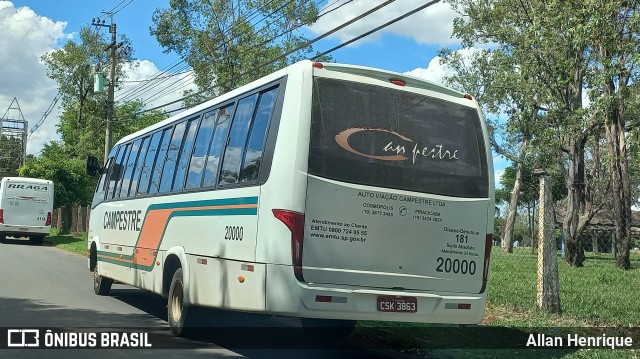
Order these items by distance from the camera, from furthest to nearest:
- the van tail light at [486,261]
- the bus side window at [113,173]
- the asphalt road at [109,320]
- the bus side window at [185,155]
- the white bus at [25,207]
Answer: the white bus at [25,207]
the bus side window at [113,173]
the bus side window at [185,155]
the asphalt road at [109,320]
the van tail light at [486,261]

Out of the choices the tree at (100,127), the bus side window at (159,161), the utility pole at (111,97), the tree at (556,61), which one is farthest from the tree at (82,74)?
the bus side window at (159,161)

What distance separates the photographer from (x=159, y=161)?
10172 millimetres

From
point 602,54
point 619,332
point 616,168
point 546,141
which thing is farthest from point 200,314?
point 616,168

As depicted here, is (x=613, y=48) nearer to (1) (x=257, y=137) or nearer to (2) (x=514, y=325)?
(2) (x=514, y=325)

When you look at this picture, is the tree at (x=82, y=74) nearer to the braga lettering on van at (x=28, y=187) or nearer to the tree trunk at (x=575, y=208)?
the braga lettering on van at (x=28, y=187)

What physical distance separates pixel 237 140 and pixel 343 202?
169 centimetres

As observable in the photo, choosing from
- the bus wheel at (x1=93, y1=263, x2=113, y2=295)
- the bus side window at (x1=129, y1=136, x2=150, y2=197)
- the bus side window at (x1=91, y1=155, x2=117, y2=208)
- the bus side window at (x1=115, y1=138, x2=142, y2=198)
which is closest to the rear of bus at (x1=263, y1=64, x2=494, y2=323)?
the bus side window at (x1=129, y1=136, x2=150, y2=197)

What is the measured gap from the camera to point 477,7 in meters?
28.6

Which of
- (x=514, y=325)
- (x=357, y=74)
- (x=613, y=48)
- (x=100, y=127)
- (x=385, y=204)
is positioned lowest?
(x=514, y=325)

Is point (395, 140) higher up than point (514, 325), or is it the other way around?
point (395, 140)

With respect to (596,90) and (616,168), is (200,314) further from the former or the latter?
(616,168)

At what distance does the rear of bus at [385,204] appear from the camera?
635 centimetres

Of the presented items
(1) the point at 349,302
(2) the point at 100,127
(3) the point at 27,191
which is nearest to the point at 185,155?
(1) the point at 349,302

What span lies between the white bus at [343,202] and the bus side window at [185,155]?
77 centimetres
